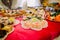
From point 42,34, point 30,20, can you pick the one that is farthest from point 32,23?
point 42,34

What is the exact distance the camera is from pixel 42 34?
5.05ft

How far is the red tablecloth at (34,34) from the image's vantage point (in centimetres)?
143

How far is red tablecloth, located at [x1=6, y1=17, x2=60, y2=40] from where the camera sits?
1.43m

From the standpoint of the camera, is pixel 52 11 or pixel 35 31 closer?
pixel 35 31

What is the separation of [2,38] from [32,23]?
0.46 m

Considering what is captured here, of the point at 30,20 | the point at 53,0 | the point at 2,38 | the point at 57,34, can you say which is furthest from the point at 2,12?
Answer: the point at 53,0

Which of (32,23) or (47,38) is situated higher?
(32,23)

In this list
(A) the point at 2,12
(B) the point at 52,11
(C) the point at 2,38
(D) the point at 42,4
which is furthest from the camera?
(D) the point at 42,4

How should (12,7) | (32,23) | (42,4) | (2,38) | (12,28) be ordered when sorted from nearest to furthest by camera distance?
(2,38), (12,28), (32,23), (12,7), (42,4)

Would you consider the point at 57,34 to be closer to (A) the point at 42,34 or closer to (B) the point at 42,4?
(A) the point at 42,34

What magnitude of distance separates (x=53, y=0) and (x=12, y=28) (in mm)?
1631

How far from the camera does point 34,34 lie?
150cm

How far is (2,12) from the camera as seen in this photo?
2.20 m

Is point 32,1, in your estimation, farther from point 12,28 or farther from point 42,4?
point 12,28
